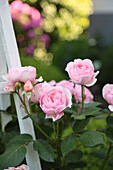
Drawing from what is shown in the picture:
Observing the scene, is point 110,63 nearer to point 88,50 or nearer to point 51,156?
point 88,50

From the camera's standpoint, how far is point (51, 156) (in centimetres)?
87

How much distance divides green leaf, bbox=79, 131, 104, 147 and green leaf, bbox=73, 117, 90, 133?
4 centimetres

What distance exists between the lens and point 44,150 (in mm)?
893

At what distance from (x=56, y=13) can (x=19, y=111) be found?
432 cm

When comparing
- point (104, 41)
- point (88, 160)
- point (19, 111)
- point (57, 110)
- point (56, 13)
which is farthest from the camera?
point (104, 41)

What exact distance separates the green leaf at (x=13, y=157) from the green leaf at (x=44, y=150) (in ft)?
0.15

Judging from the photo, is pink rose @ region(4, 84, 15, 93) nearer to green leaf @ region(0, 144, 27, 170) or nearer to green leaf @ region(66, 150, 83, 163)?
green leaf @ region(0, 144, 27, 170)

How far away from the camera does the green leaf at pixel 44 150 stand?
87 centimetres

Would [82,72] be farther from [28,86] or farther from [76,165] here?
[76,165]

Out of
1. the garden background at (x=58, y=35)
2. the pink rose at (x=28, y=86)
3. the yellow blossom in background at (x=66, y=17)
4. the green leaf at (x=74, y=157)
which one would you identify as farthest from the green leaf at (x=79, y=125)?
the yellow blossom in background at (x=66, y=17)

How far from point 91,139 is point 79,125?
96mm

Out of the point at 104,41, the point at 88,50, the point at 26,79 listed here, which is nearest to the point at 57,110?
the point at 26,79

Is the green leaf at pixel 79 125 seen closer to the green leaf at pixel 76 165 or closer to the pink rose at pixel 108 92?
the pink rose at pixel 108 92

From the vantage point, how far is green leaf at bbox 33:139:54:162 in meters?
0.87
